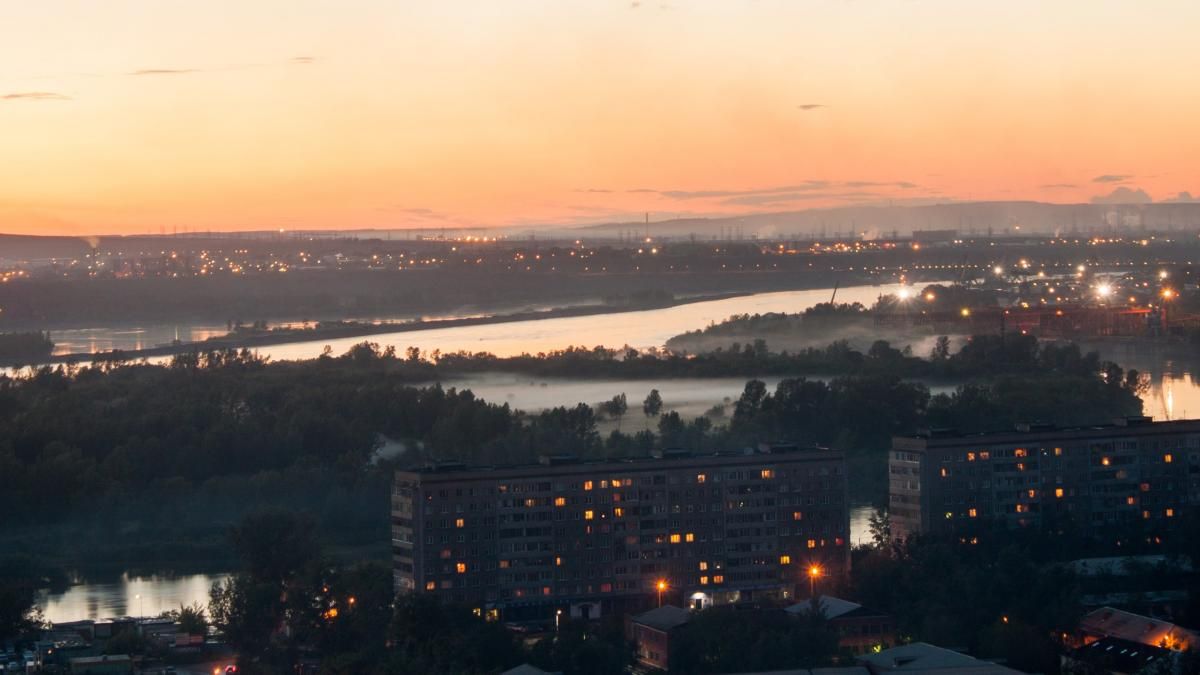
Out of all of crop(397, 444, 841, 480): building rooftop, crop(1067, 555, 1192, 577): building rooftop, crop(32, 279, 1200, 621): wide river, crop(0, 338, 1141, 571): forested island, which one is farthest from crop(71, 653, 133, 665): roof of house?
crop(1067, 555, 1192, 577): building rooftop

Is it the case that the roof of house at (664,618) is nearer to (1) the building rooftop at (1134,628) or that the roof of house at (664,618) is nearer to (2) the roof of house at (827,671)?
(2) the roof of house at (827,671)

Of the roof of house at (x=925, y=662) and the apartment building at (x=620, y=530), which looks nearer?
the roof of house at (x=925, y=662)

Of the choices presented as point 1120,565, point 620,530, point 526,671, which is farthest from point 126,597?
point 1120,565

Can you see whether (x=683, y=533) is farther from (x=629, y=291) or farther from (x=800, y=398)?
(x=629, y=291)

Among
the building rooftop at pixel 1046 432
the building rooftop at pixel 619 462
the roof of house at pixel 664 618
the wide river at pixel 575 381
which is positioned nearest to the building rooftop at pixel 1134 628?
the roof of house at pixel 664 618

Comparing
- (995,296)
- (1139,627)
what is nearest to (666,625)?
(1139,627)

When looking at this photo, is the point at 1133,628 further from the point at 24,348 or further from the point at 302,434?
the point at 24,348
